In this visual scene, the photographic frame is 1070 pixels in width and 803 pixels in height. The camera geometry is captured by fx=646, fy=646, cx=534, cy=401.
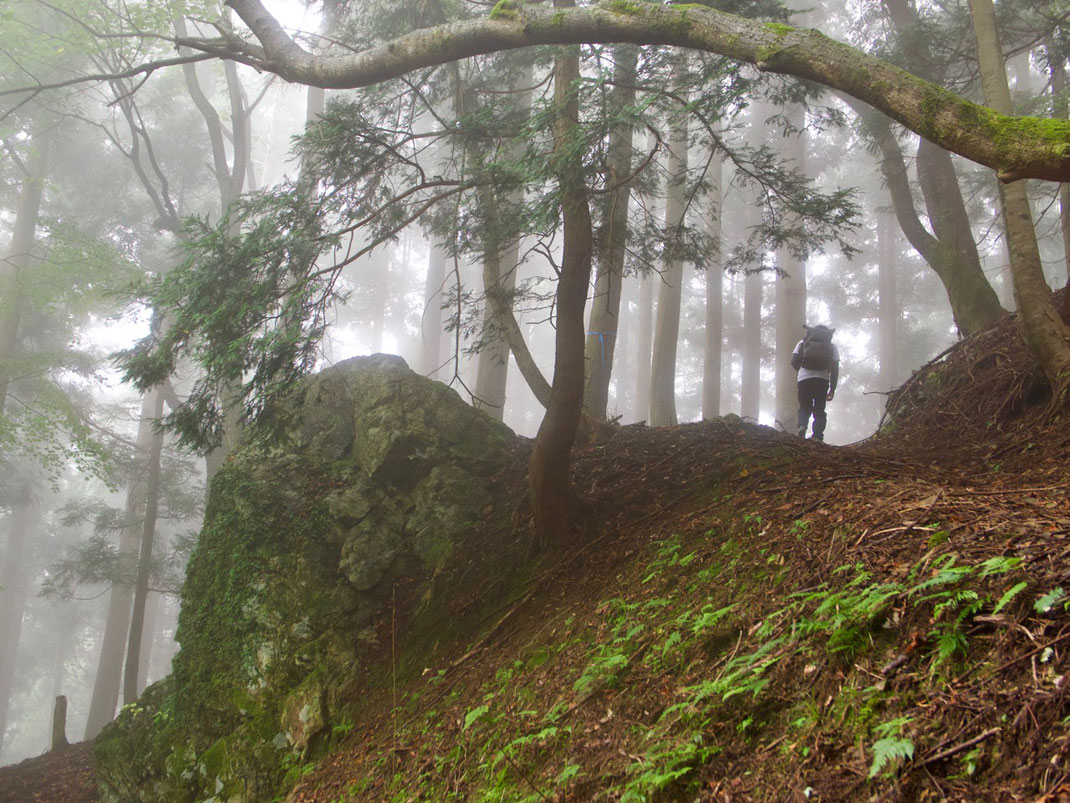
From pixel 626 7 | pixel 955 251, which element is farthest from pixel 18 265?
pixel 955 251

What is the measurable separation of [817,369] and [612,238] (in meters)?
3.80

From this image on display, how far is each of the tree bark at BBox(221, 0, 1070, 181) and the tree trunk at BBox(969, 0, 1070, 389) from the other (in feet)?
11.0

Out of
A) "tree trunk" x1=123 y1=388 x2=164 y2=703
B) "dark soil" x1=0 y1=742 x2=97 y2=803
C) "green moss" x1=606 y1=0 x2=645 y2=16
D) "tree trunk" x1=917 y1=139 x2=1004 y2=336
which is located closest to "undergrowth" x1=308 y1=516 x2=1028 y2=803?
"green moss" x1=606 y1=0 x2=645 y2=16

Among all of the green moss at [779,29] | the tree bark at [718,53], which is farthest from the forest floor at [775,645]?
the green moss at [779,29]

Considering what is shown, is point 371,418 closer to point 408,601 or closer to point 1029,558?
point 408,601

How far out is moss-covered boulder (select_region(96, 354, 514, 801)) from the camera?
19.5 feet

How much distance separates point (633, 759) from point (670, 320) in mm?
10868

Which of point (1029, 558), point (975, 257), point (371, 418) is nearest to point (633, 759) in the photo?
point (1029, 558)

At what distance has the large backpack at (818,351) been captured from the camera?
29.4 feet

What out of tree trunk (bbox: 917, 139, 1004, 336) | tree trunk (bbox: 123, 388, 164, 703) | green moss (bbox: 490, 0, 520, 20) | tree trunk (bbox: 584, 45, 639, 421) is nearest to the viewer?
green moss (bbox: 490, 0, 520, 20)

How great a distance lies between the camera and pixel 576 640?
4.62m

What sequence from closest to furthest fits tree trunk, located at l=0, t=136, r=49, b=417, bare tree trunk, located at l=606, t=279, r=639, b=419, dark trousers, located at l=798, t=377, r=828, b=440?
dark trousers, located at l=798, t=377, r=828, b=440
tree trunk, located at l=0, t=136, r=49, b=417
bare tree trunk, located at l=606, t=279, r=639, b=419

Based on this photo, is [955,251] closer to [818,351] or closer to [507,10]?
[818,351]

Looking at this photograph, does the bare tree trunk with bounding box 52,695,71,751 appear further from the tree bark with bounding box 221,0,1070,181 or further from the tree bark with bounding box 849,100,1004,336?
the tree bark with bounding box 849,100,1004,336
